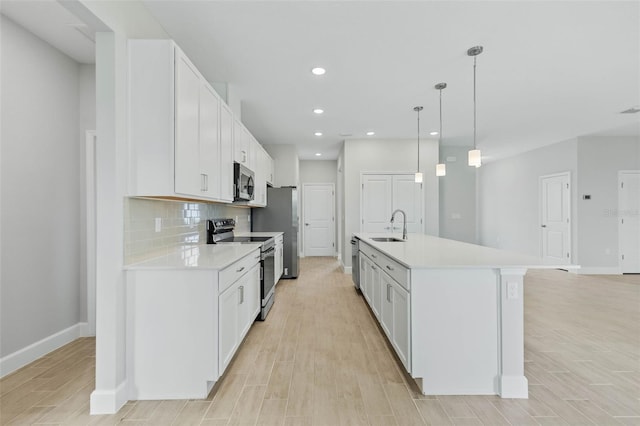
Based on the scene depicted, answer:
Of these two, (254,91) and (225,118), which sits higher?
(254,91)

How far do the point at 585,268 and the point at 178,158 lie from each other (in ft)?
25.5

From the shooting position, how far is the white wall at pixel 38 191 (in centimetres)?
243

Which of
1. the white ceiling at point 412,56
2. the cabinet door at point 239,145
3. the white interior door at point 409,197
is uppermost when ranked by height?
the white ceiling at point 412,56

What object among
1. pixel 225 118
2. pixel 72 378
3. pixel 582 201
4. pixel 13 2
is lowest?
pixel 72 378

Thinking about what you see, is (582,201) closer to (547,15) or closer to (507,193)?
(507,193)

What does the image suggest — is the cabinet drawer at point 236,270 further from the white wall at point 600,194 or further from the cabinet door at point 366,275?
the white wall at point 600,194

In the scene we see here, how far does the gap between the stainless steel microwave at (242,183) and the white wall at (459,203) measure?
4.89 metres

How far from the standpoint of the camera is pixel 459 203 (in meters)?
7.23

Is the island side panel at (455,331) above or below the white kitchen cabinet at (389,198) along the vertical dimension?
below

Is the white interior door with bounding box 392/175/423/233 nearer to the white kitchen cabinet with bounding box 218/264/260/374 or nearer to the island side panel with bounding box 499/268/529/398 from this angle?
the white kitchen cabinet with bounding box 218/264/260/374

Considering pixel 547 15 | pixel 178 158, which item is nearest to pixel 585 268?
pixel 547 15

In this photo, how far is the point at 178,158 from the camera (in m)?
2.18

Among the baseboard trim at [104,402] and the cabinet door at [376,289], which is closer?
the baseboard trim at [104,402]

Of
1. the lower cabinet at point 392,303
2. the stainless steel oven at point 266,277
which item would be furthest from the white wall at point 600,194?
the stainless steel oven at point 266,277
